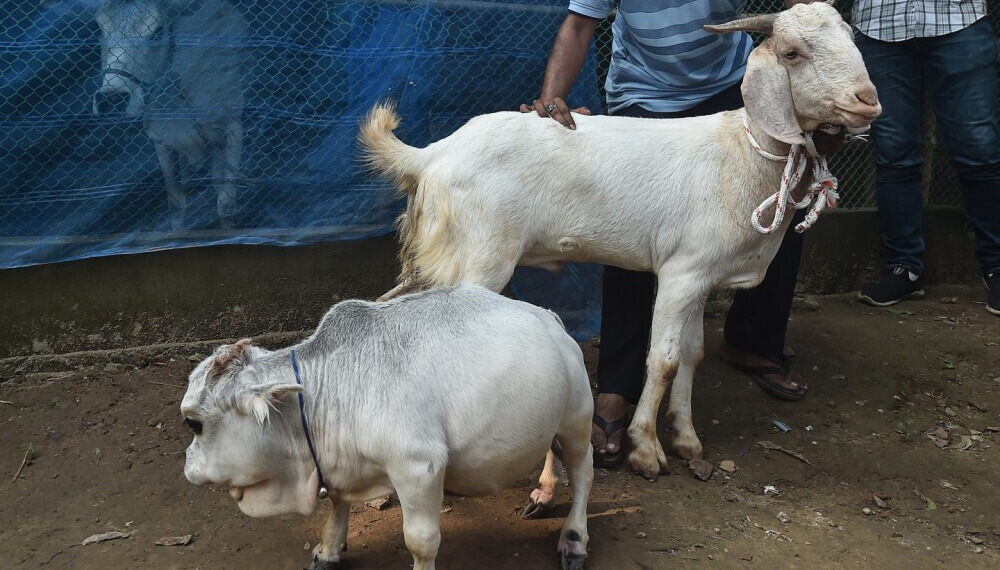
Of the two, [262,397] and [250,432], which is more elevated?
[262,397]

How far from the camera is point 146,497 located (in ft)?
11.5

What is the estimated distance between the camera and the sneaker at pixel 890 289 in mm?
5773

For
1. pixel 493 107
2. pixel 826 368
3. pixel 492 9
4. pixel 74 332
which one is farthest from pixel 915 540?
pixel 74 332

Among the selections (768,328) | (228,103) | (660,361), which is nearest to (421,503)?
(660,361)

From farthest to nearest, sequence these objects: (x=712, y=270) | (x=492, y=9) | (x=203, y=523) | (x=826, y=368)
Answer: (x=826, y=368) < (x=492, y=9) < (x=712, y=270) < (x=203, y=523)

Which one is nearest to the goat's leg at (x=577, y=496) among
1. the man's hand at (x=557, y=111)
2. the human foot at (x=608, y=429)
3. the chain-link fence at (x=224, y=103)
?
the human foot at (x=608, y=429)

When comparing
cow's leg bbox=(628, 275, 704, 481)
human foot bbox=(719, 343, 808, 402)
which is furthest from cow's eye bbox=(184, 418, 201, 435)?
human foot bbox=(719, 343, 808, 402)

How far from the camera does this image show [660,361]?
3.67 metres

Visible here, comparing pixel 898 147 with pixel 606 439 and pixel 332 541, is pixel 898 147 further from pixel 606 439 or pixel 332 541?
pixel 332 541

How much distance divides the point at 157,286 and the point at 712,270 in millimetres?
2691

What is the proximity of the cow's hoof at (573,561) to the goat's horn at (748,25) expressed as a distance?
202 centimetres

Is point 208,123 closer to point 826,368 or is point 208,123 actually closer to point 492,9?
point 492,9

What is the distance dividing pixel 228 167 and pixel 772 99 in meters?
2.51

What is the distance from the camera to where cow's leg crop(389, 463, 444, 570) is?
2.54 meters
